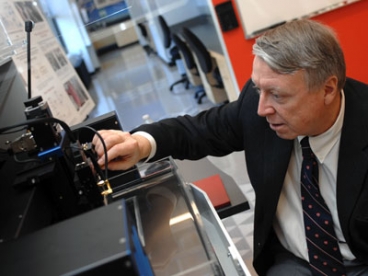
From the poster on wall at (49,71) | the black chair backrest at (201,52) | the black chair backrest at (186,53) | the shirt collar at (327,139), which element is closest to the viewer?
the shirt collar at (327,139)

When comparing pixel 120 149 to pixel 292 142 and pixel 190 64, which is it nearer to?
pixel 292 142

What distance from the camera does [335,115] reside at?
1106 millimetres

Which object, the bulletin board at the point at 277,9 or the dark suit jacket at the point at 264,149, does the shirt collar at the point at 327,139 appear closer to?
the dark suit jacket at the point at 264,149

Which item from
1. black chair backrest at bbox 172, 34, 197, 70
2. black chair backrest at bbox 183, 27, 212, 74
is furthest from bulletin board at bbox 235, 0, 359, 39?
black chair backrest at bbox 172, 34, 197, 70

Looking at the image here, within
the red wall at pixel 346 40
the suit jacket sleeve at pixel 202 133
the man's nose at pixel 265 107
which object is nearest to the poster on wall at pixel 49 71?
the red wall at pixel 346 40

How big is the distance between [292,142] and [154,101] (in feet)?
15.9

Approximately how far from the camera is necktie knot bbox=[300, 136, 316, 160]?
3.73 ft

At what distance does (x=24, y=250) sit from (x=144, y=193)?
1.53 feet

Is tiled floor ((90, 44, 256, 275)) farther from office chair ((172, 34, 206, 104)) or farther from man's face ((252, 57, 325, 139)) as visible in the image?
man's face ((252, 57, 325, 139))

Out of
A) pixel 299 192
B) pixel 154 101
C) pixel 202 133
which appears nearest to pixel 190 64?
pixel 154 101

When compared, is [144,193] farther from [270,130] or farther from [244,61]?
[244,61]

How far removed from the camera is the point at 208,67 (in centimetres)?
425

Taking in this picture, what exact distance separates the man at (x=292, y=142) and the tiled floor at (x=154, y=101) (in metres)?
0.96

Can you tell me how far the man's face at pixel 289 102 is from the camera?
1.01 m
